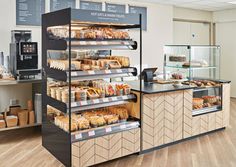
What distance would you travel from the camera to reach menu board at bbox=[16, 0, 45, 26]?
16.4ft

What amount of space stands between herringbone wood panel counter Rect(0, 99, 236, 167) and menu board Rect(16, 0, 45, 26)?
1.98 meters

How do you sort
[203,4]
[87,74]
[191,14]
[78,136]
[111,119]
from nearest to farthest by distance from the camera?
[78,136], [87,74], [111,119], [203,4], [191,14]

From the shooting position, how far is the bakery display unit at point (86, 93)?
329cm

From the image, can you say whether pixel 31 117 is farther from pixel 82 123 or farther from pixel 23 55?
pixel 82 123

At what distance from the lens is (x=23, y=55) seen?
4500mm

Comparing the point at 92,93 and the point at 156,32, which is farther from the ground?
the point at 156,32

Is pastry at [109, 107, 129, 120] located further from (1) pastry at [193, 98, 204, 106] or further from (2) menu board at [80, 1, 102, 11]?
(2) menu board at [80, 1, 102, 11]

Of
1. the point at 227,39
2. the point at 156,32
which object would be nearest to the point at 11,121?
the point at 156,32

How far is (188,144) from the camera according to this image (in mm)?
4324

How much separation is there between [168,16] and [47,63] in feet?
13.8

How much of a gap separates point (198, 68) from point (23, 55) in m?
2.81

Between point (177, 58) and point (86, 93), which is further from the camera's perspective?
point (177, 58)

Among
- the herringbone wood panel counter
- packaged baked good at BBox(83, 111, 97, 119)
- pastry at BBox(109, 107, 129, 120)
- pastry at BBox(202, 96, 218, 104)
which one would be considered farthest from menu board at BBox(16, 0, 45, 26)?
pastry at BBox(202, 96, 218, 104)

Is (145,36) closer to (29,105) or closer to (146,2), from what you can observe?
(146,2)
